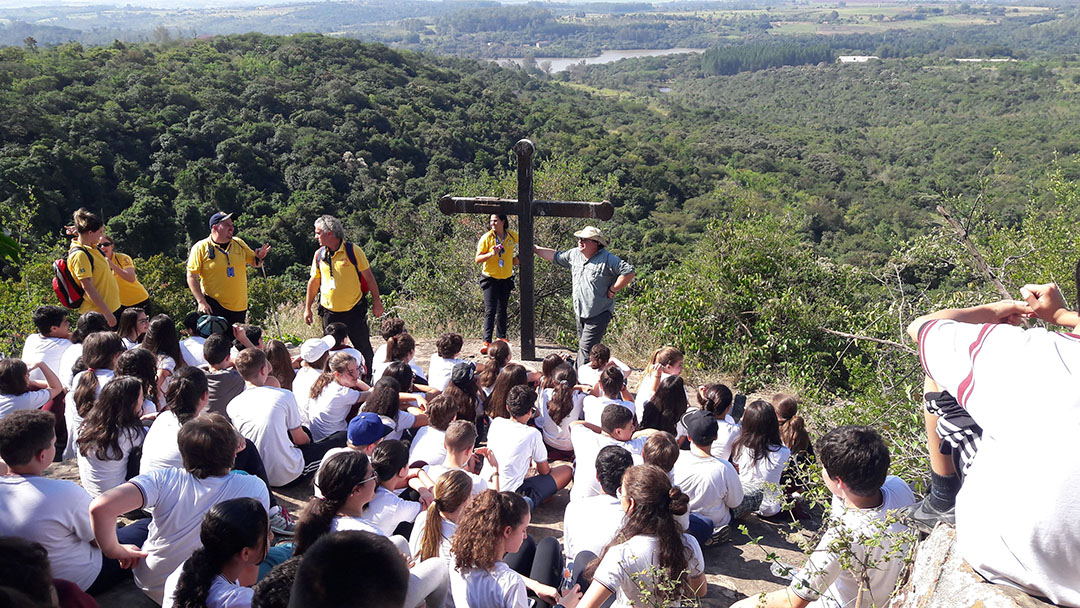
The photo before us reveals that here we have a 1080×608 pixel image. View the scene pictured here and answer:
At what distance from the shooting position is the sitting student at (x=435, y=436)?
435 cm

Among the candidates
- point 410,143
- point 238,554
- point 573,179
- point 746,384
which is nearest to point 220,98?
point 410,143

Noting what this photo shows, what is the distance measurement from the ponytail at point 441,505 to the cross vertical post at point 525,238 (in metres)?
3.83

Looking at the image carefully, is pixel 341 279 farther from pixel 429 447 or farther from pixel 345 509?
pixel 345 509

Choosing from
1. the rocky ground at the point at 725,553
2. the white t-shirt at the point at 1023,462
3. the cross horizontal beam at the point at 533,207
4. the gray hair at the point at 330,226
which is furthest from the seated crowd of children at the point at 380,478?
the cross horizontal beam at the point at 533,207

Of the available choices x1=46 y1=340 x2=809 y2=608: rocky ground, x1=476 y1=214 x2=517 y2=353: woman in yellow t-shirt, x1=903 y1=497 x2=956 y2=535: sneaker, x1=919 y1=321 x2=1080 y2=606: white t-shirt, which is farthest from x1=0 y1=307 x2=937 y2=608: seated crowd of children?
x1=476 y1=214 x2=517 y2=353: woman in yellow t-shirt

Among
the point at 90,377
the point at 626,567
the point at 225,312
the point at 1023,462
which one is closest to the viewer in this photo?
the point at 1023,462

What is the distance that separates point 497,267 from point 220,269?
2575 mm

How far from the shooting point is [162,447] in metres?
3.78

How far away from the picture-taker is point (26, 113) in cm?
2672

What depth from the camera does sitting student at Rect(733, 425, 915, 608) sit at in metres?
2.73

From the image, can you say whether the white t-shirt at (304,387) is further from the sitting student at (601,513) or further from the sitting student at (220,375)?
the sitting student at (601,513)

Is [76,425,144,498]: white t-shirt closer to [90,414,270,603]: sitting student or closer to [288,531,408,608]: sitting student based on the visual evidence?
[90,414,270,603]: sitting student

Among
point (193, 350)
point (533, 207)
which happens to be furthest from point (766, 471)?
point (193, 350)

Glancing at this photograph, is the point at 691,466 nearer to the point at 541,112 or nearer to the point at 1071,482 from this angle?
the point at 1071,482
